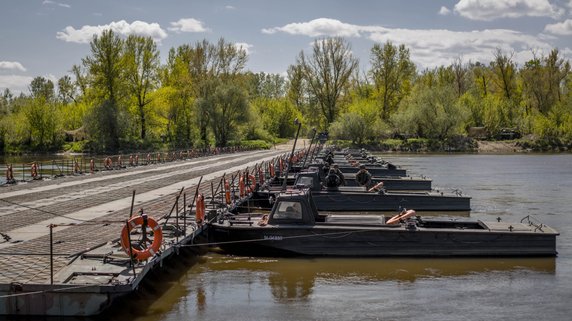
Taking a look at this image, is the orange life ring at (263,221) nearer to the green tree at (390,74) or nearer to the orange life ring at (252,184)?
the orange life ring at (252,184)

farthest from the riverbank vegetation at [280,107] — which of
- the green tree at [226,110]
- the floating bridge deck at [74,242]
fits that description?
the floating bridge deck at [74,242]

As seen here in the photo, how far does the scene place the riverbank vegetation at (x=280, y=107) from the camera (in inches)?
3378

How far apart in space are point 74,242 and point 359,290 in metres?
8.24

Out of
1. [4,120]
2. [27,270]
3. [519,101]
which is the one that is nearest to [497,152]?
[519,101]

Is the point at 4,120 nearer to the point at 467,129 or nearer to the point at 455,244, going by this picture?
the point at 467,129

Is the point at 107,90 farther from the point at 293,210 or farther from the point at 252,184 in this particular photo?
the point at 293,210

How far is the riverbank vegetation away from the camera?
8581 cm

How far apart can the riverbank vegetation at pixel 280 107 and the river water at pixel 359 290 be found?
6554 cm

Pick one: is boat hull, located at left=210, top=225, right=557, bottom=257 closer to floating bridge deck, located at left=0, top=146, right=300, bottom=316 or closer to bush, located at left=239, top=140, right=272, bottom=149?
floating bridge deck, located at left=0, top=146, right=300, bottom=316

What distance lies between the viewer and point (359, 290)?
17312 mm

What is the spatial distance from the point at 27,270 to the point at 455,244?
41.7ft

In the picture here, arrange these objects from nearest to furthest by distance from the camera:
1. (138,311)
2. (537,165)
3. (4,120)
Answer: (138,311), (537,165), (4,120)

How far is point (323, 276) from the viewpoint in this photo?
61.3ft

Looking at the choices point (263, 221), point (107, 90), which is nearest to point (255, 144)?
point (107, 90)
